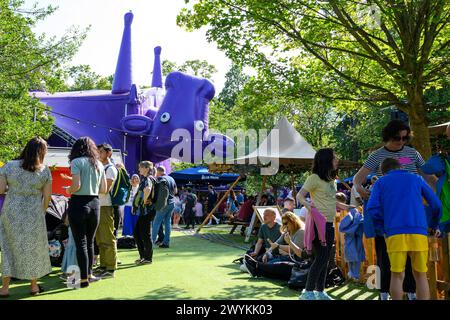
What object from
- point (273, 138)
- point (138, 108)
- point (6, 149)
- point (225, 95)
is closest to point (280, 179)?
point (138, 108)

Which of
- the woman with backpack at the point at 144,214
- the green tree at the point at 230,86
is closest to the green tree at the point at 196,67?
the green tree at the point at 230,86

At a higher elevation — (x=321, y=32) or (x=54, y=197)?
(x=321, y=32)

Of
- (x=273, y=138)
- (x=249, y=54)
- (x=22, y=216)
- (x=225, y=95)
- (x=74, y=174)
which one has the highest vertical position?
(x=225, y=95)

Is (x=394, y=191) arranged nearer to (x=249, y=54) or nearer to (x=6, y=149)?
(x=249, y=54)

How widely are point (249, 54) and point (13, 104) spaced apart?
240 inches

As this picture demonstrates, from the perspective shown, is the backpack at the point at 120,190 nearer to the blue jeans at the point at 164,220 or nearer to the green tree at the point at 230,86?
the blue jeans at the point at 164,220

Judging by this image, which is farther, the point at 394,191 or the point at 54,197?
the point at 54,197

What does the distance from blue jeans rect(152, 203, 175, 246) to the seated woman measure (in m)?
3.49

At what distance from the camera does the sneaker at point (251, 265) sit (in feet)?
23.7

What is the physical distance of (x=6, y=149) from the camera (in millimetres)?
11453

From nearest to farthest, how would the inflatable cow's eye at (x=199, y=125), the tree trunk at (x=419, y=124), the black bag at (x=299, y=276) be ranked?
the black bag at (x=299, y=276), the tree trunk at (x=419, y=124), the inflatable cow's eye at (x=199, y=125)

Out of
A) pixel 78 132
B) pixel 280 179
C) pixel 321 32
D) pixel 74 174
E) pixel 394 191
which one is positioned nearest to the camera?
pixel 394 191

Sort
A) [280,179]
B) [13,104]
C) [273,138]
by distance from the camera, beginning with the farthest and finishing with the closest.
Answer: [280,179], [273,138], [13,104]
